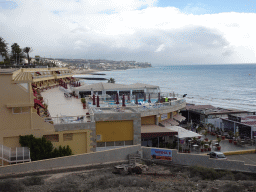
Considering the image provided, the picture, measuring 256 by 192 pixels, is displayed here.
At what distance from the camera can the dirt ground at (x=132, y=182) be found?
1134cm

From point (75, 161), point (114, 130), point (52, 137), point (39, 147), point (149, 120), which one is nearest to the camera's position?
point (39, 147)

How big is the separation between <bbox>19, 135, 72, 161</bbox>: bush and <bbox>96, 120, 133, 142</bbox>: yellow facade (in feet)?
9.52

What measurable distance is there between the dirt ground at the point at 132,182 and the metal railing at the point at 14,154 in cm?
130

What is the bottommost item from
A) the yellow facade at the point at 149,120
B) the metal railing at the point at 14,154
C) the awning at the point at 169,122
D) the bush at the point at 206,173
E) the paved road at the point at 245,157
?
the paved road at the point at 245,157

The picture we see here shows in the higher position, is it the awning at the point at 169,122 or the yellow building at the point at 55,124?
the yellow building at the point at 55,124

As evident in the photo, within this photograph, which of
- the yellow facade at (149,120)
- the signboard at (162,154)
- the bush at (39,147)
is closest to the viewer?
the bush at (39,147)

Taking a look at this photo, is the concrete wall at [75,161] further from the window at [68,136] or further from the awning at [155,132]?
the awning at [155,132]

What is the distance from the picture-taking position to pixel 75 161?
1409cm

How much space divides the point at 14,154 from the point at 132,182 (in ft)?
20.9

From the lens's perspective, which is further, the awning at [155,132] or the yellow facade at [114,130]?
the awning at [155,132]

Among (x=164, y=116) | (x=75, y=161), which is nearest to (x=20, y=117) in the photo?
(x=75, y=161)

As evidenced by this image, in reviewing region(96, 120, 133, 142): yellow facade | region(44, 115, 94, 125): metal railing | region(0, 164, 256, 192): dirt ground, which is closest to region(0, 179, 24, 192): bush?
region(0, 164, 256, 192): dirt ground

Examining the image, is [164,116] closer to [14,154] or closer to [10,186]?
[14,154]

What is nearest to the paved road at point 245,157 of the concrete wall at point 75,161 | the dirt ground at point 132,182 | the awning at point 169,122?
the dirt ground at point 132,182
